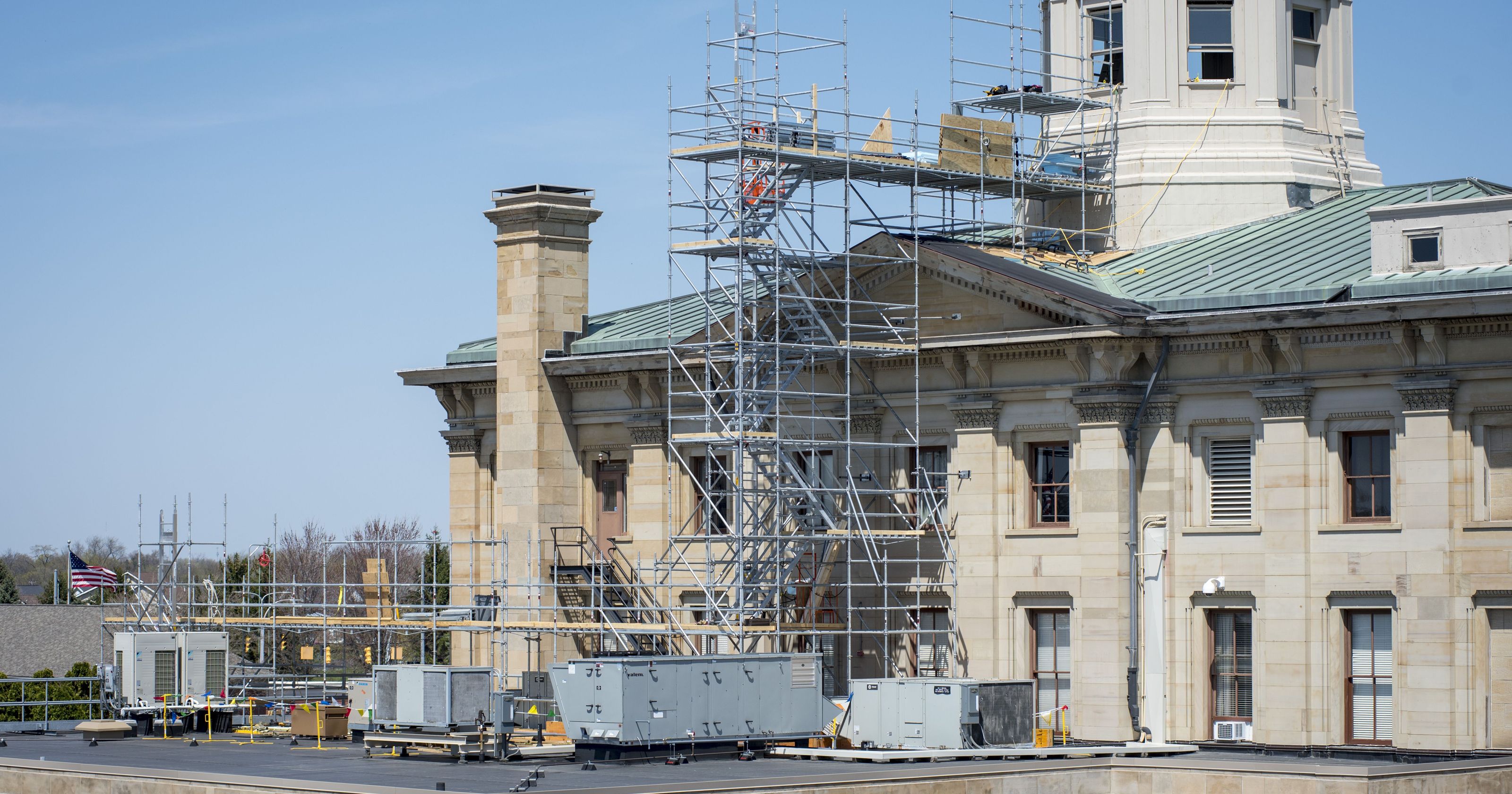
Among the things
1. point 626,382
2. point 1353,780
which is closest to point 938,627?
point 626,382

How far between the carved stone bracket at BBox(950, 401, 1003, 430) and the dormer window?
921 centimetres

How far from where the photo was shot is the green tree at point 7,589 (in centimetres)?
11381

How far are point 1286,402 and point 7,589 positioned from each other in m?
88.9

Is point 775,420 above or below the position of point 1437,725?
above

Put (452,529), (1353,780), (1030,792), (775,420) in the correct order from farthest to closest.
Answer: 1. (452,529)
2. (775,420)
3. (1030,792)
4. (1353,780)

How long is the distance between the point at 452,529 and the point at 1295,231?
78.8 feet

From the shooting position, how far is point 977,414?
155 ft

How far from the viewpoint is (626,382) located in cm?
5388

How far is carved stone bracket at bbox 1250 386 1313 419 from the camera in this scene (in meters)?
42.7

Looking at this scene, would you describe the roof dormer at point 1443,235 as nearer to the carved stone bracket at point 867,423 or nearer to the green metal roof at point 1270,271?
the green metal roof at point 1270,271

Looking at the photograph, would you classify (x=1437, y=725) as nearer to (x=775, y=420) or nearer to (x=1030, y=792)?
(x=1030, y=792)

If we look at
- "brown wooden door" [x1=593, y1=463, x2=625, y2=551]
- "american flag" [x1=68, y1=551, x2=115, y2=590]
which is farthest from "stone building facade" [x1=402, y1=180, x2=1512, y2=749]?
"american flag" [x1=68, y1=551, x2=115, y2=590]

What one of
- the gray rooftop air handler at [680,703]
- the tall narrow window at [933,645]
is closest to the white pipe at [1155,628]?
the tall narrow window at [933,645]

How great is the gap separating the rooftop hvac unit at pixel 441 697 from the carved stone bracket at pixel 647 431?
1181 cm
